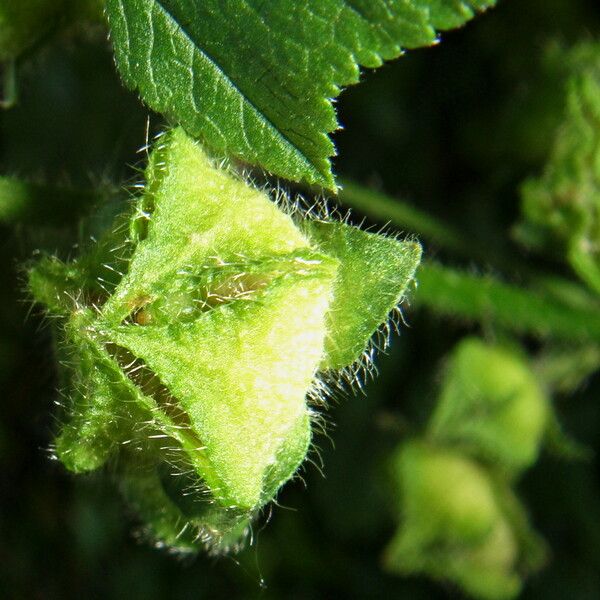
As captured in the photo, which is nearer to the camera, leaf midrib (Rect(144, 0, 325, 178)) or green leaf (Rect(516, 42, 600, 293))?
leaf midrib (Rect(144, 0, 325, 178))

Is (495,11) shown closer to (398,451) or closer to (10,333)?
A: (398,451)

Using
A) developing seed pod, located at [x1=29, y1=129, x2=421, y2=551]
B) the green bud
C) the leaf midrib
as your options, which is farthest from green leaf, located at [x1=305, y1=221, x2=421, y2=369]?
the green bud

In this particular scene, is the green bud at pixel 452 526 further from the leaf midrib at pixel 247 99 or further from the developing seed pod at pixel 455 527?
the leaf midrib at pixel 247 99

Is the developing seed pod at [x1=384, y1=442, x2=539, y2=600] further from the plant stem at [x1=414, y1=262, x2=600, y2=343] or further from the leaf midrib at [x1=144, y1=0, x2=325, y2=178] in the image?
the leaf midrib at [x1=144, y1=0, x2=325, y2=178]

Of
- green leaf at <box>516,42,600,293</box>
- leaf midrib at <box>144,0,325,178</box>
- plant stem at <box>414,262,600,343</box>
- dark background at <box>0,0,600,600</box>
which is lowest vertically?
dark background at <box>0,0,600,600</box>

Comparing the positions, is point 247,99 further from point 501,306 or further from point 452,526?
point 452,526

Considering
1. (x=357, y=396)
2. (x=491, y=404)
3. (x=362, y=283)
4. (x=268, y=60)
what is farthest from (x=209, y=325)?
(x=357, y=396)

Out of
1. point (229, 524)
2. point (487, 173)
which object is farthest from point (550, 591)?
point (229, 524)
